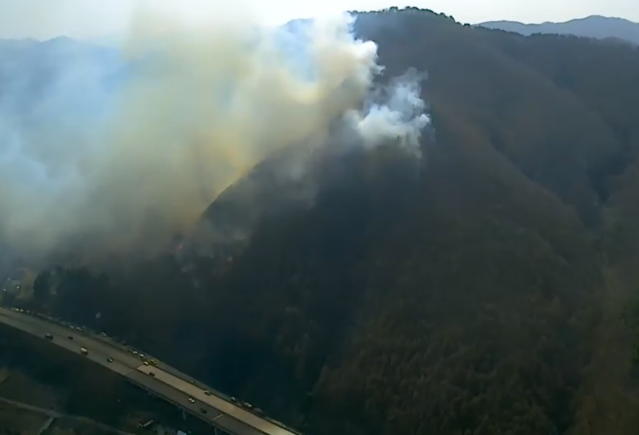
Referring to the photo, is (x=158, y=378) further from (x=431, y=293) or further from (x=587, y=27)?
(x=587, y=27)

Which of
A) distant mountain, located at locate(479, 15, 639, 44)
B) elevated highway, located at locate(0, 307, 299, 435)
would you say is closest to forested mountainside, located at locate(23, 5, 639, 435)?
elevated highway, located at locate(0, 307, 299, 435)

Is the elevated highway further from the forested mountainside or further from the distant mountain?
the distant mountain

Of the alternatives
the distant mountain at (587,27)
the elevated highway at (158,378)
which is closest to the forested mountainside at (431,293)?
the elevated highway at (158,378)

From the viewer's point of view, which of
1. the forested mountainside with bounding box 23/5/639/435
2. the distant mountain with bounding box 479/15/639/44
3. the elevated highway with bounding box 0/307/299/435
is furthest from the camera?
the distant mountain with bounding box 479/15/639/44

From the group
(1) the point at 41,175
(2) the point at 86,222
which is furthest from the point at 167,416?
(1) the point at 41,175

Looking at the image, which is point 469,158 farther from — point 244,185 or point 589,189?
point 244,185

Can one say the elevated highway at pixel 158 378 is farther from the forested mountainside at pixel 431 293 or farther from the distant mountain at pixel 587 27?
the distant mountain at pixel 587 27
